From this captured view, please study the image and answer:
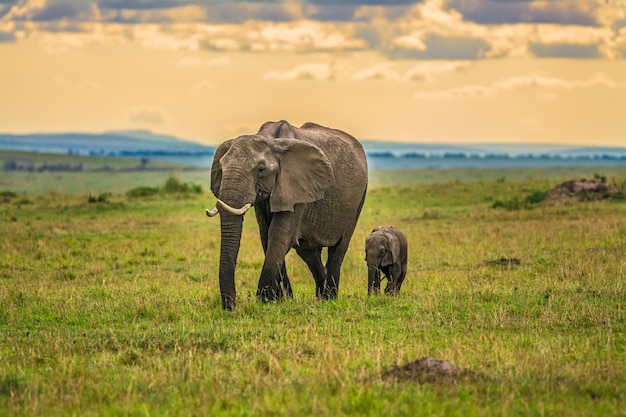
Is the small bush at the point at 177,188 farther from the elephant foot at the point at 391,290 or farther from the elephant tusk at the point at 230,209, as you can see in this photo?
the elephant tusk at the point at 230,209

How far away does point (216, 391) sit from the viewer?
8969 millimetres

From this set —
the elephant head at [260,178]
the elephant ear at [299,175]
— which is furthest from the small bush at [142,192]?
the elephant ear at [299,175]

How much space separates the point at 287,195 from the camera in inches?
556

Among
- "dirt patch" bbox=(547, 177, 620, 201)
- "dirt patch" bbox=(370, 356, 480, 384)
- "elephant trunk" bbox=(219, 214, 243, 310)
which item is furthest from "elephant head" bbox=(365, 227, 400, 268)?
"dirt patch" bbox=(547, 177, 620, 201)

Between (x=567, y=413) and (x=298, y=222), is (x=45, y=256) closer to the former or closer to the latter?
(x=298, y=222)

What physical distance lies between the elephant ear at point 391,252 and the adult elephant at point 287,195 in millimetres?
651

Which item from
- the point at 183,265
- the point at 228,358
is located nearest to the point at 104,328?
the point at 228,358

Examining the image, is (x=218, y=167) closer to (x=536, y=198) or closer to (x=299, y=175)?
(x=299, y=175)

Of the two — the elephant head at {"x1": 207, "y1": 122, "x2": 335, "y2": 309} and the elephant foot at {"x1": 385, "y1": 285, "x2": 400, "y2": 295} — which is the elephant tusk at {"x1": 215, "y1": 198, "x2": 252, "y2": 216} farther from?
the elephant foot at {"x1": 385, "y1": 285, "x2": 400, "y2": 295}

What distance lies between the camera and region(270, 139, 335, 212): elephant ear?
1405cm

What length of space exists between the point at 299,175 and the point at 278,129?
83 centimetres

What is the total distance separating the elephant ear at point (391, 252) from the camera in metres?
16.4

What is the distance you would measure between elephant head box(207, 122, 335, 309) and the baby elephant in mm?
1961

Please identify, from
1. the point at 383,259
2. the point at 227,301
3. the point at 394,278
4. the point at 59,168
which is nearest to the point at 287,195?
the point at 227,301
